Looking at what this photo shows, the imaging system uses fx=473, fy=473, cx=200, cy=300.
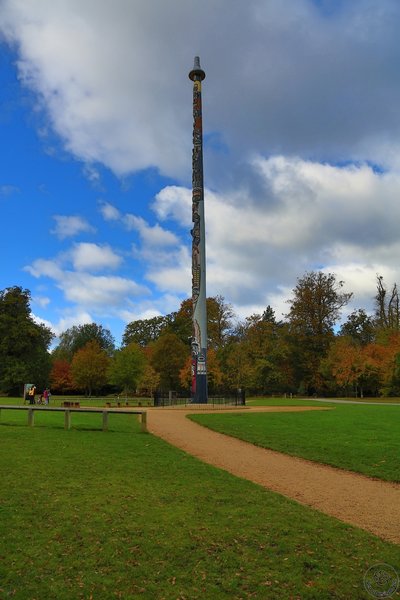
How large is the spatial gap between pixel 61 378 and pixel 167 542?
66.0 metres

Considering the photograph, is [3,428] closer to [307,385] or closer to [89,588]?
[89,588]

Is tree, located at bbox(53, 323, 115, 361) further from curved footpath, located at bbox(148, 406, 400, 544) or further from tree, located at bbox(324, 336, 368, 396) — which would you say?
curved footpath, located at bbox(148, 406, 400, 544)

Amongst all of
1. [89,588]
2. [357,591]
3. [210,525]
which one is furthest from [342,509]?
[89,588]

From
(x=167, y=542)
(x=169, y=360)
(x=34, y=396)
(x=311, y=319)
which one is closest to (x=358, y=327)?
(x=311, y=319)

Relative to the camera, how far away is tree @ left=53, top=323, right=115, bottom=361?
88.7 metres

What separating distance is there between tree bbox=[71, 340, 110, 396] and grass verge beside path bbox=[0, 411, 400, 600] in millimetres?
55990

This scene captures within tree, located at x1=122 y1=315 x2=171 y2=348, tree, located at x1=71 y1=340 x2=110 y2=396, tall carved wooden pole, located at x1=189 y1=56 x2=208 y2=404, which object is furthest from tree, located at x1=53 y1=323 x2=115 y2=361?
tall carved wooden pole, located at x1=189 y1=56 x2=208 y2=404

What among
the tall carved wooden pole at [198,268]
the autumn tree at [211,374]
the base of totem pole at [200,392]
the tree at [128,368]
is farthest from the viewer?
the tree at [128,368]

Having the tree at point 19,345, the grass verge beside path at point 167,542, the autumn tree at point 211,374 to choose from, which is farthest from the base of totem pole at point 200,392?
the grass verge beside path at point 167,542

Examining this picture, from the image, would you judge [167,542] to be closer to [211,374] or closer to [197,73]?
[197,73]

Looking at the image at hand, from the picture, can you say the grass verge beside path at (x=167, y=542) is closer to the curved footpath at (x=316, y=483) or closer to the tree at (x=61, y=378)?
the curved footpath at (x=316, y=483)

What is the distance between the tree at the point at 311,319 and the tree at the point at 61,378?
31.5 metres

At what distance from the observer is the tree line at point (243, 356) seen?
169ft

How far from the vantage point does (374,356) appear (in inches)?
2031
